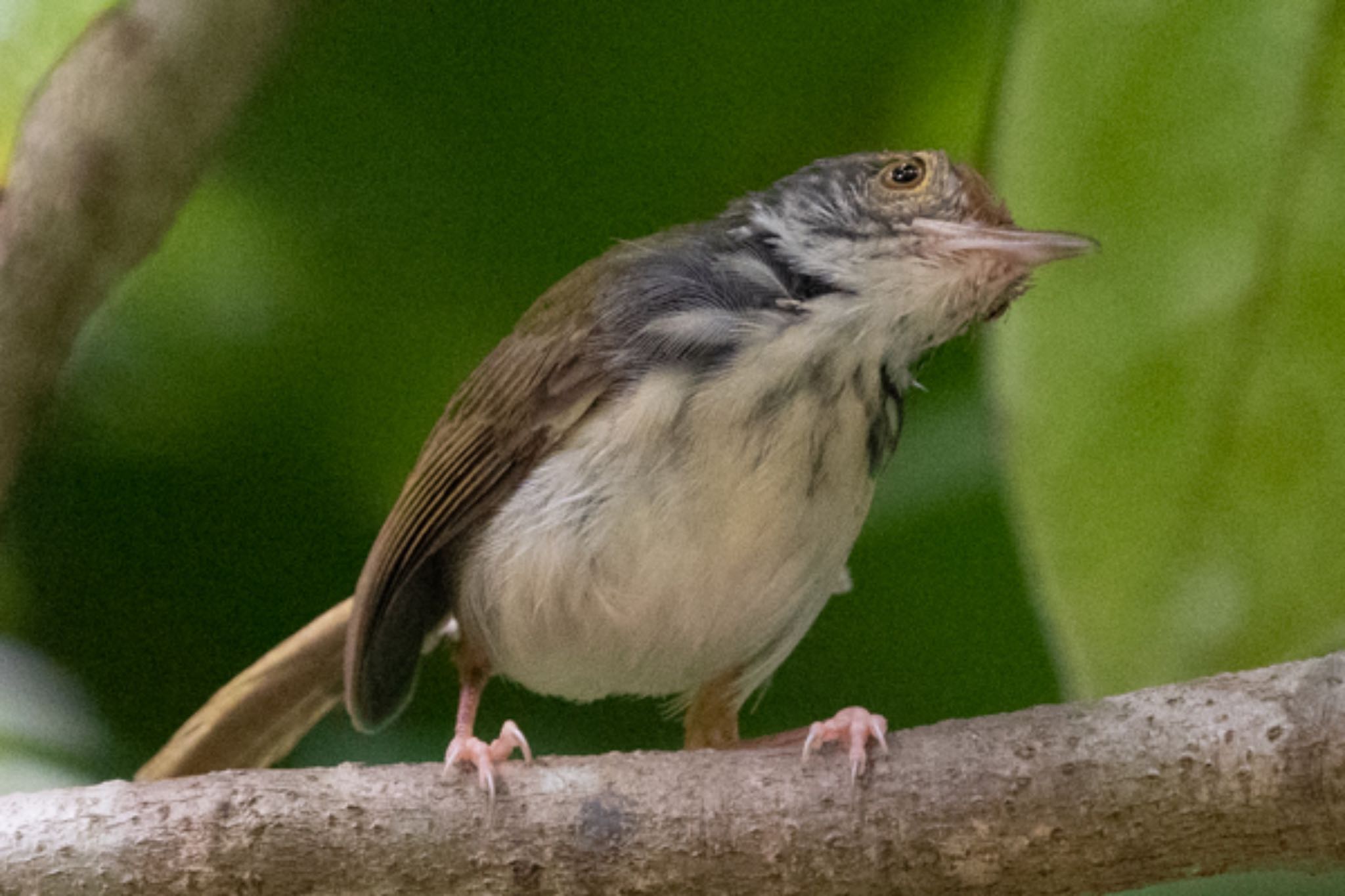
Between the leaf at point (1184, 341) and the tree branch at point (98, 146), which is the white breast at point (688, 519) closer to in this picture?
the leaf at point (1184, 341)

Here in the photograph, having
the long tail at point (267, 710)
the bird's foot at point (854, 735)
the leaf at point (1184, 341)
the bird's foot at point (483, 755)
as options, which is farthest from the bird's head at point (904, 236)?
the long tail at point (267, 710)

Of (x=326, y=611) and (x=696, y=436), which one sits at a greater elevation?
(x=696, y=436)

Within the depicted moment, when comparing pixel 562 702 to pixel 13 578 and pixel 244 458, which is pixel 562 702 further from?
pixel 13 578

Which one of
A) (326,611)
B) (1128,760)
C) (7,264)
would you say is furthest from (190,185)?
(1128,760)

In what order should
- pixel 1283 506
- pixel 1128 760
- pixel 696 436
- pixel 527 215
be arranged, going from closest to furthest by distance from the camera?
pixel 1283 506, pixel 1128 760, pixel 696 436, pixel 527 215

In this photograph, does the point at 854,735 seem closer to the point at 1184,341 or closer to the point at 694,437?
the point at 694,437

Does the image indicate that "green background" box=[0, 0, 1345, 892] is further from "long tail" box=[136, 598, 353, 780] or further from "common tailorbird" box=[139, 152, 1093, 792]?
"long tail" box=[136, 598, 353, 780]

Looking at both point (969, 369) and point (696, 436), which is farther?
point (969, 369)
